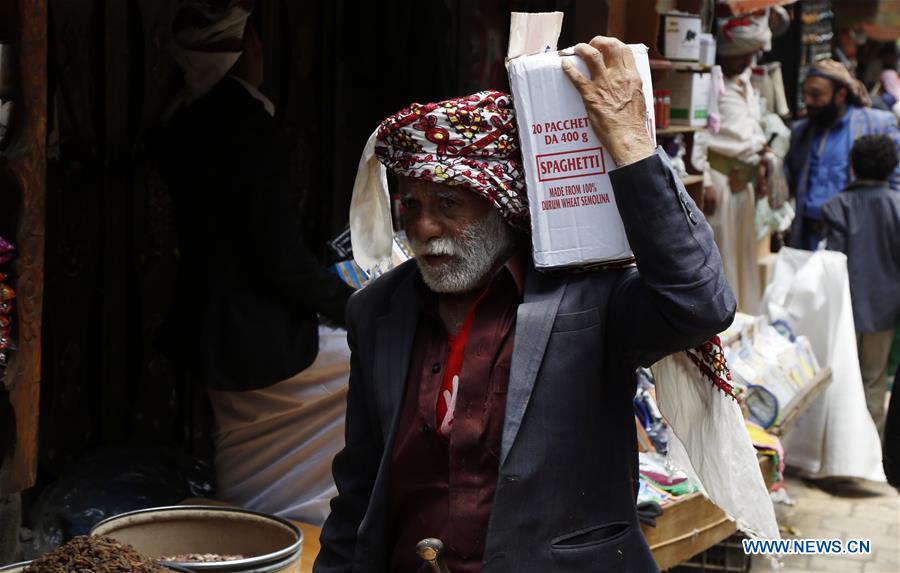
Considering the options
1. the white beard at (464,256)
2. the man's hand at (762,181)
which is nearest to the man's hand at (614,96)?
the white beard at (464,256)

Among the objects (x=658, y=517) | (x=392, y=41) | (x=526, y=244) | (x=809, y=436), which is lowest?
(x=809, y=436)

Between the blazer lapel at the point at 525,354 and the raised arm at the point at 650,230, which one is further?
the blazer lapel at the point at 525,354

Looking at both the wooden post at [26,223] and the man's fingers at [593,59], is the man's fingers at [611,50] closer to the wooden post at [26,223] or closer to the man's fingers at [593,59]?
the man's fingers at [593,59]

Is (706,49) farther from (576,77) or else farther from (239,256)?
(576,77)

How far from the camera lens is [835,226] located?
740cm

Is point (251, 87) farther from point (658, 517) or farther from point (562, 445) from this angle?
point (562, 445)

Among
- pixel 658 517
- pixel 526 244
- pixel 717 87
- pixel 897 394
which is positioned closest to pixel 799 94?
pixel 717 87

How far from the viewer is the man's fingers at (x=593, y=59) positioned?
7.35 ft

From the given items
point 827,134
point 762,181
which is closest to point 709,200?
point 762,181

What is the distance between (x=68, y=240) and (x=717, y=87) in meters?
4.90

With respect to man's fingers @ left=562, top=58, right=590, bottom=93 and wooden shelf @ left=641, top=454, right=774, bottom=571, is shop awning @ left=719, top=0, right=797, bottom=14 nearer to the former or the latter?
wooden shelf @ left=641, top=454, right=774, bottom=571

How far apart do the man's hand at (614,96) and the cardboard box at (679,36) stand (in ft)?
12.5

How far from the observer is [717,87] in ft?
26.6

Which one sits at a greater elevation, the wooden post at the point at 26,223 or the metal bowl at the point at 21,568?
the wooden post at the point at 26,223
